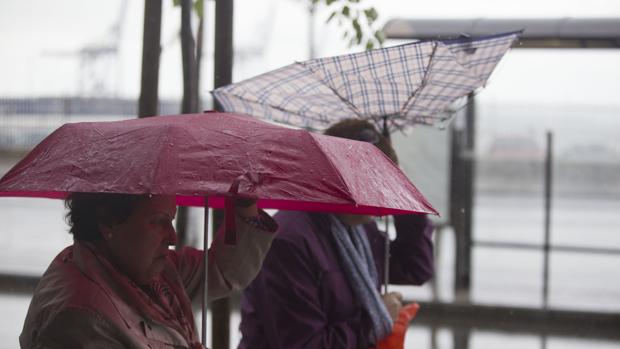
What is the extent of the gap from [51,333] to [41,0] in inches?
240

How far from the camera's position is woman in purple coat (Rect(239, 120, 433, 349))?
3.10 meters

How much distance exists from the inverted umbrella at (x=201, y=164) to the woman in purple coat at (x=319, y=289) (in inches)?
35.9

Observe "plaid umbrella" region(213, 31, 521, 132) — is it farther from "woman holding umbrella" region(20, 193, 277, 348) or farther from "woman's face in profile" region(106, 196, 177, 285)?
"woman's face in profile" region(106, 196, 177, 285)

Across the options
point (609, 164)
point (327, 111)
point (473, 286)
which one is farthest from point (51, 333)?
point (609, 164)

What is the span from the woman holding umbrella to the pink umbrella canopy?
0.20 metres

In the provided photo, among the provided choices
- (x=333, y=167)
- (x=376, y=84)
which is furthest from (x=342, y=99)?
(x=333, y=167)

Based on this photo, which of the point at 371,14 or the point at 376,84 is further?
the point at 371,14

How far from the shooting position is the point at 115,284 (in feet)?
7.30

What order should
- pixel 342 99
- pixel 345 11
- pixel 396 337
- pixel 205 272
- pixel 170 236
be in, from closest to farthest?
1. pixel 170 236
2. pixel 205 272
3. pixel 396 337
4. pixel 342 99
5. pixel 345 11

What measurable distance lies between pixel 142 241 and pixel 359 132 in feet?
4.09

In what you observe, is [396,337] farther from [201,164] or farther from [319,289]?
[201,164]

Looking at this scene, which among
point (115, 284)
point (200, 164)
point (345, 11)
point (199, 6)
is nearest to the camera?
point (200, 164)

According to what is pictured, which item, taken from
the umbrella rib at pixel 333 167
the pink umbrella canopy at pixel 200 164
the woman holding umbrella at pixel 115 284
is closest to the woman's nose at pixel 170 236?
the woman holding umbrella at pixel 115 284

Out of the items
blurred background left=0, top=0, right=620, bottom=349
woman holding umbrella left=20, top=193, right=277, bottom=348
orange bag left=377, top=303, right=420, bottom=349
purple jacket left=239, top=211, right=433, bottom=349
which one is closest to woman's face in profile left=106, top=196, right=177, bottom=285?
woman holding umbrella left=20, top=193, right=277, bottom=348
